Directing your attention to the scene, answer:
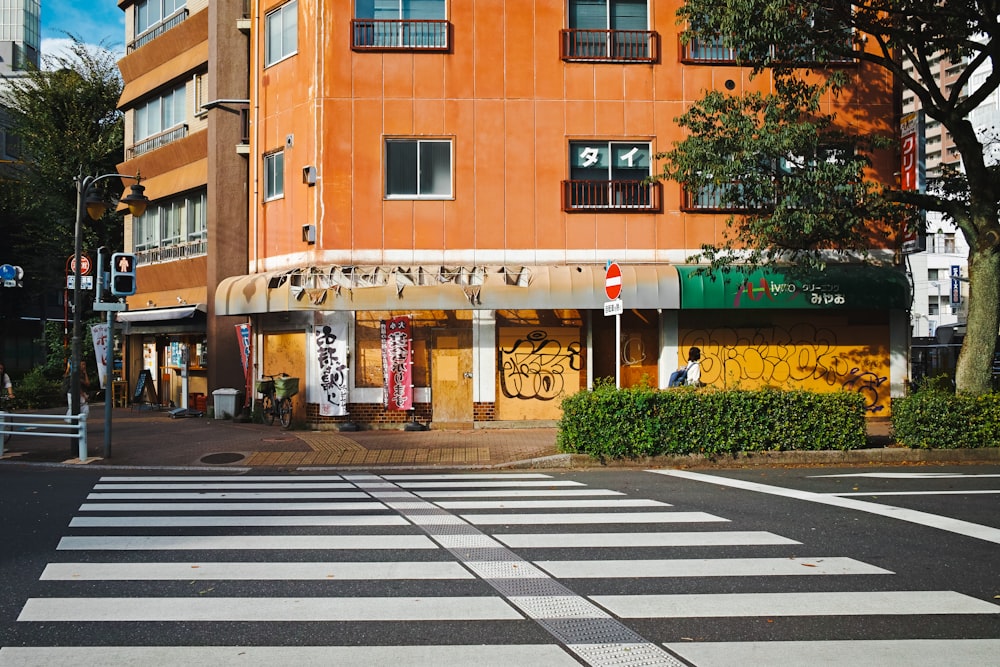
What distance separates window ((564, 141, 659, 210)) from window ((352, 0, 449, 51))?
13.4ft

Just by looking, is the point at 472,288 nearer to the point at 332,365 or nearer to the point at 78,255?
the point at 332,365

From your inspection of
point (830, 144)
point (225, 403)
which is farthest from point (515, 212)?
point (225, 403)

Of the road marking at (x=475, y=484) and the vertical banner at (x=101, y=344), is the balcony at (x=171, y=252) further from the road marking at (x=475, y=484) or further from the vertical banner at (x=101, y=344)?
the road marking at (x=475, y=484)

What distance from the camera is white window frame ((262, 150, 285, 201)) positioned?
68.8ft

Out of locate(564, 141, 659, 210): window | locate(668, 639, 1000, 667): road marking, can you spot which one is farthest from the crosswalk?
locate(564, 141, 659, 210): window

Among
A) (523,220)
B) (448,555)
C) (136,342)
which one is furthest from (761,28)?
(136,342)

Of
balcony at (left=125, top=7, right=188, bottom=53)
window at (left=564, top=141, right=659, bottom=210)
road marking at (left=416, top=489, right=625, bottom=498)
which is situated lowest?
road marking at (left=416, top=489, right=625, bottom=498)

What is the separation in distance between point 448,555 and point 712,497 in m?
4.25

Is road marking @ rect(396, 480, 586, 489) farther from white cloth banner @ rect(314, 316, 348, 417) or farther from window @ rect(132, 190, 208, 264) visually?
window @ rect(132, 190, 208, 264)

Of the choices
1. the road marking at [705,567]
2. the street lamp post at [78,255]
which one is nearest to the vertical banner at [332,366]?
the street lamp post at [78,255]

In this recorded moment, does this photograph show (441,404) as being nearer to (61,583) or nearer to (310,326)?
(310,326)

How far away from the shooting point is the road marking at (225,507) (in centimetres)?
970

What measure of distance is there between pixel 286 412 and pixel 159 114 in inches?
558

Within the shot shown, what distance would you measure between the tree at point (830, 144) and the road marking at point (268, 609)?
11.2m
